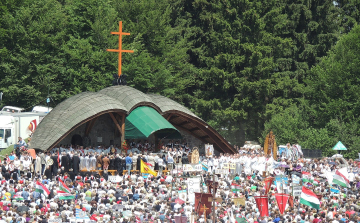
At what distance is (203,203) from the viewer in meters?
35.4

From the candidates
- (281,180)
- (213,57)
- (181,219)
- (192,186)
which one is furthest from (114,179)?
(213,57)

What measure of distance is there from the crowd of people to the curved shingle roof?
120 cm

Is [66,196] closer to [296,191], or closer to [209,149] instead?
[296,191]

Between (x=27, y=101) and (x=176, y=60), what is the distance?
593 inches

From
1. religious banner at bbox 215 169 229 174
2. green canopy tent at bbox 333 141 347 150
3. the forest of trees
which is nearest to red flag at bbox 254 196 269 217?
religious banner at bbox 215 169 229 174

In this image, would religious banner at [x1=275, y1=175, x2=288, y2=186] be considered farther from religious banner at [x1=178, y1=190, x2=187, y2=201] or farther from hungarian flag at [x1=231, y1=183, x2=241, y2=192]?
religious banner at [x1=178, y1=190, x2=187, y2=201]

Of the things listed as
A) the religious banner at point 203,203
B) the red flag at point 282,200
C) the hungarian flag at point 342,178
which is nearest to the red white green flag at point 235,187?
the hungarian flag at point 342,178

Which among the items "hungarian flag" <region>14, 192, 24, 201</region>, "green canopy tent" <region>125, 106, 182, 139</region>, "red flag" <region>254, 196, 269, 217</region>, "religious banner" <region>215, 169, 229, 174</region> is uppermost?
"green canopy tent" <region>125, 106, 182, 139</region>

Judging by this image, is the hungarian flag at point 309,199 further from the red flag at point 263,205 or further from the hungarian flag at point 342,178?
the hungarian flag at point 342,178

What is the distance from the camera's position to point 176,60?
2881 inches

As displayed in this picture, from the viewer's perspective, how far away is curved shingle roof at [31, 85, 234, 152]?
4803 cm

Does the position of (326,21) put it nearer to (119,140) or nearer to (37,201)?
(119,140)

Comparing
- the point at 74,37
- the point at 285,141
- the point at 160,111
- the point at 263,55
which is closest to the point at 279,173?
the point at 160,111

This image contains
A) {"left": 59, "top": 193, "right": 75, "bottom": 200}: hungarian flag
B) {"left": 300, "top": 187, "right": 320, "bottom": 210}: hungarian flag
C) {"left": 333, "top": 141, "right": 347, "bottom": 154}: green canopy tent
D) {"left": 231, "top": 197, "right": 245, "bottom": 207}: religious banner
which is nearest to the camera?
{"left": 300, "top": 187, "right": 320, "bottom": 210}: hungarian flag
